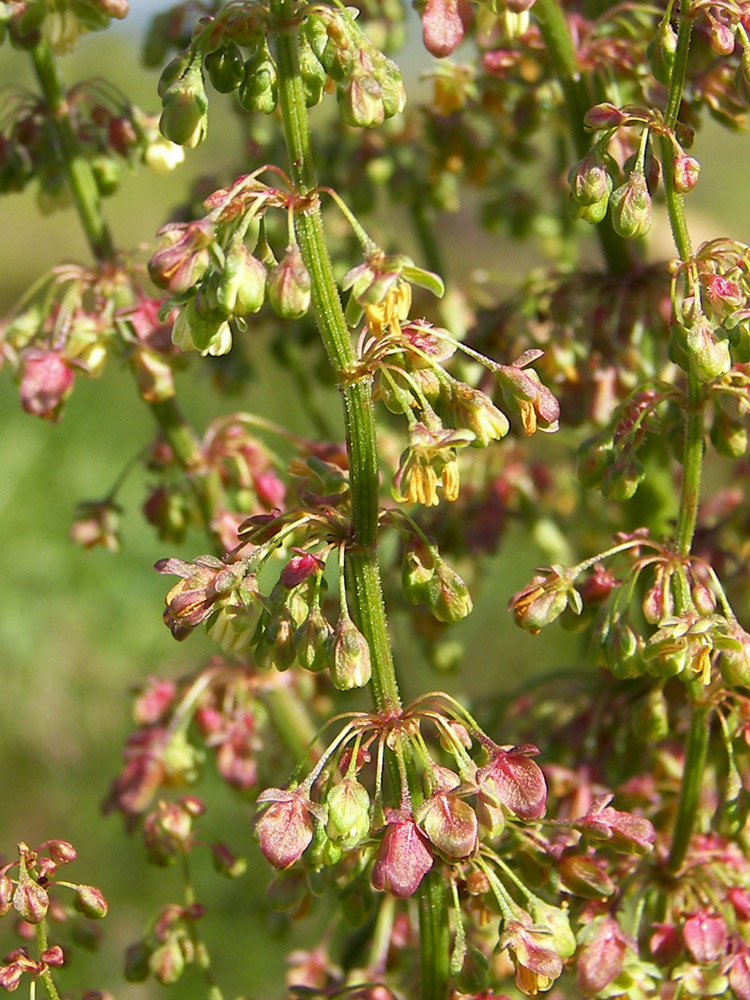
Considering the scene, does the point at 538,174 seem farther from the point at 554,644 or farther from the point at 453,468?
the point at 554,644

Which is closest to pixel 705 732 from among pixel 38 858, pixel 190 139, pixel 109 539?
pixel 38 858

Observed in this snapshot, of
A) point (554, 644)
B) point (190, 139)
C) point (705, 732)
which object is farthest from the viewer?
point (554, 644)

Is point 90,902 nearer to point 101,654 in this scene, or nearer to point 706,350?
point 706,350

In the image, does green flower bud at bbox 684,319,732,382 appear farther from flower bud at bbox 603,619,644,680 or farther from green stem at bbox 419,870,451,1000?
green stem at bbox 419,870,451,1000

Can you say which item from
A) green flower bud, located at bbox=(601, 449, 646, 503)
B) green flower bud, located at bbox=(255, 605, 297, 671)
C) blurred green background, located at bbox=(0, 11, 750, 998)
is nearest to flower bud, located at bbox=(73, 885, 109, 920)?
green flower bud, located at bbox=(255, 605, 297, 671)

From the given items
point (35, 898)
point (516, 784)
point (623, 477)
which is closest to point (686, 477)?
point (623, 477)

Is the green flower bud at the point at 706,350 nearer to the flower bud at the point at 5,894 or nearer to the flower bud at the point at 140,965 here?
the flower bud at the point at 5,894
